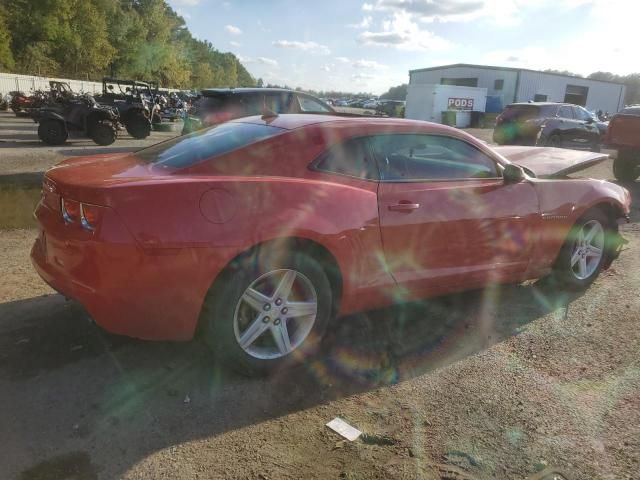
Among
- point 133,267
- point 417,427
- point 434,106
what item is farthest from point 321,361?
point 434,106

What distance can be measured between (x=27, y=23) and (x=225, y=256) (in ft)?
188

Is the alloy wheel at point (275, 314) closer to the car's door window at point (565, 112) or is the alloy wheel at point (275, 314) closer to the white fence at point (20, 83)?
the car's door window at point (565, 112)

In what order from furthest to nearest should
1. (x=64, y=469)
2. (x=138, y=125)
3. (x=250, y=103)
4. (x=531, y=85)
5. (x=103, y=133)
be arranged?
(x=531, y=85)
(x=138, y=125)
(x=103, y=133)
(x=250, y=103)
(x=64, y=469)

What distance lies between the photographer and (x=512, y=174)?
3.86 meters

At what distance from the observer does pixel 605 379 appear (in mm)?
3232

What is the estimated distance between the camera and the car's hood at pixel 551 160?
5.19 meters

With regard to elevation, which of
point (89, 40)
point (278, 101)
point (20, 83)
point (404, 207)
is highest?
point (89, 40)

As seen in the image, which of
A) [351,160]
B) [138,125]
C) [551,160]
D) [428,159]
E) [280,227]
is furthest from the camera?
[138,125]

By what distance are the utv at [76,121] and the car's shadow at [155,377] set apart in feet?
37.3

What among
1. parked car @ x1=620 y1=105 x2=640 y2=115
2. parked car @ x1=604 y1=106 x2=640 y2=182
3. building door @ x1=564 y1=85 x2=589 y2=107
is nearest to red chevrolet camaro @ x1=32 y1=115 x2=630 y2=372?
parked car @ x1=604 y1=106 x2=640 y2=182

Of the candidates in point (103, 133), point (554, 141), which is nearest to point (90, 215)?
point (103, 133)

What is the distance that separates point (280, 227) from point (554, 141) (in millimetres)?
14727

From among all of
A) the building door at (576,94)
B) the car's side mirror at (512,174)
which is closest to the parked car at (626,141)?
the car's side mirror at (512,174)

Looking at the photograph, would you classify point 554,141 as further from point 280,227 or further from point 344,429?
point 344,429
